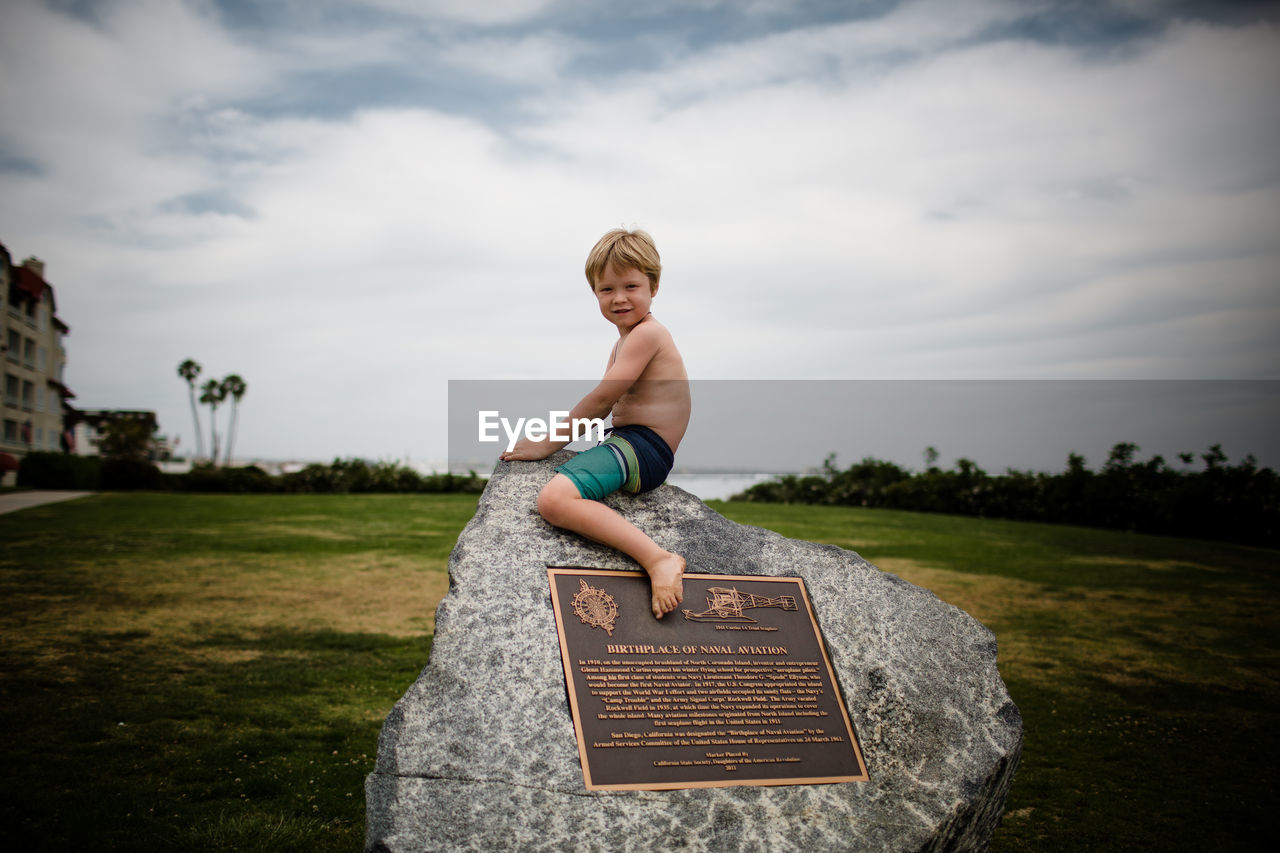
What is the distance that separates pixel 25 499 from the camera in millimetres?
18516

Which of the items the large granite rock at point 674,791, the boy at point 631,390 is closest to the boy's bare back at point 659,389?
the boy at point 631,390

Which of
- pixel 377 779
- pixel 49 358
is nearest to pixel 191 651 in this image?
pixel 377 779

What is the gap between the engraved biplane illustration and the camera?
3437 millimetres

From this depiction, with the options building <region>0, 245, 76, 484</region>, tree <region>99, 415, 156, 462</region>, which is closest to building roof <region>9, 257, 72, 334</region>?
building <region>0, 245, 76, 484</region>

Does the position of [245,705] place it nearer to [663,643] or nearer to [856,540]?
[663,643]

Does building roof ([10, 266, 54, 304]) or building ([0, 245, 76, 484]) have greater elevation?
building roof ([10, 266, 54, 304])

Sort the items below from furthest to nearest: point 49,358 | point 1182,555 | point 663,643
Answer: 1. point 49,358
2. point 1182,555
3. point 663,643

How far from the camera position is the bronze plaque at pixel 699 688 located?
9.53ft

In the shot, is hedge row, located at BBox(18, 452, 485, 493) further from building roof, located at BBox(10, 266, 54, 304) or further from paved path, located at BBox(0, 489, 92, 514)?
building roof, located at BBox(10, 266, 54, 304)

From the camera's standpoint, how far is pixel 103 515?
50.3ft

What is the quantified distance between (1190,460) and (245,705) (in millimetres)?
17326

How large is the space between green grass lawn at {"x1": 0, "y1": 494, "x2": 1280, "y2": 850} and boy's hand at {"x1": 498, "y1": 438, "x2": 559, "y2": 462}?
6.23 ft

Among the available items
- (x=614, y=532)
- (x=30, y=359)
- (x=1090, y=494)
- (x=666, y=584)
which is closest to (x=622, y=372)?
(x=614, y=532)

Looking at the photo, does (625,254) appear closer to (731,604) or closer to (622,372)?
(622,372)
